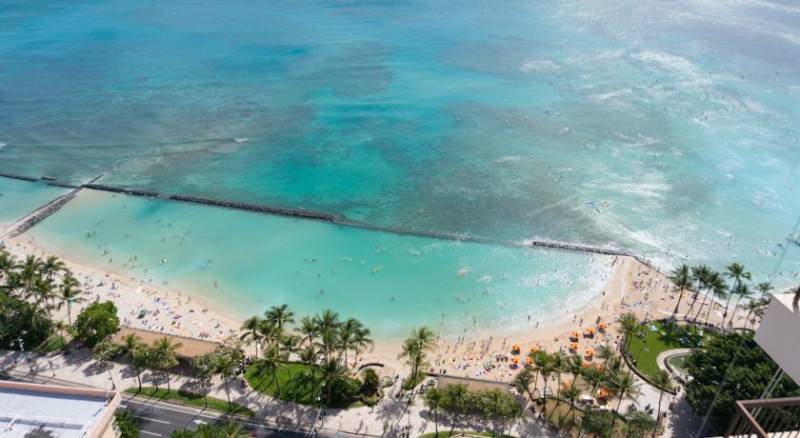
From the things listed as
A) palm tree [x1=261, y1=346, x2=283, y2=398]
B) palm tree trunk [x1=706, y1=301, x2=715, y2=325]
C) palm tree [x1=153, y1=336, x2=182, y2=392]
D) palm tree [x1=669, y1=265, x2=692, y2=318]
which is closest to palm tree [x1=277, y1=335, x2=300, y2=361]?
palm tree [x1=261, y1=346, x2=283, y2=398]

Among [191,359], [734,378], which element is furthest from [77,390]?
[734,378]

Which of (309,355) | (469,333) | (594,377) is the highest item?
(594,377)

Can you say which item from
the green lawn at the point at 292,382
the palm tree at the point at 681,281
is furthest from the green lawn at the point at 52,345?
the palm tree at the point at 681,281

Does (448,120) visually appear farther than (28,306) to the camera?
Yes

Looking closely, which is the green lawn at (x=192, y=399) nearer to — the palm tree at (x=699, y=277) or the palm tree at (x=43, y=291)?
the palm tree at (x=43, y=291)

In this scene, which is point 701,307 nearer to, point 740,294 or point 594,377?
point 740,294

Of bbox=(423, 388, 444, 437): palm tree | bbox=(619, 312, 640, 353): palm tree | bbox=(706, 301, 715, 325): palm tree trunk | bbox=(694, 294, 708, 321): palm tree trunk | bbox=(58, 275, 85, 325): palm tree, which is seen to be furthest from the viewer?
bbox=(694, 294, 708, 321): palm tree trunk

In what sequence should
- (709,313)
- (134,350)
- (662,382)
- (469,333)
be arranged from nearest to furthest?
(662,382), (134,350), (469,333), (709,313)

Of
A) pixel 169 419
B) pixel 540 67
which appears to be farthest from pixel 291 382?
pixel 540 67

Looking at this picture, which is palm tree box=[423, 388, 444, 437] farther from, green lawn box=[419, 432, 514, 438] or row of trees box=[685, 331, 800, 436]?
row of trees box=[685, 331, 800, 436]
